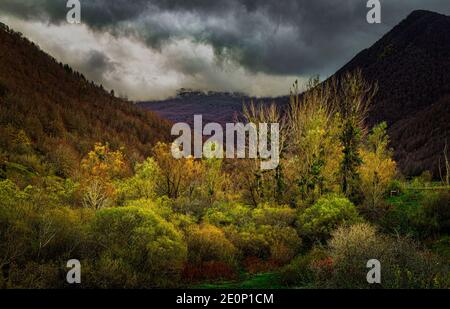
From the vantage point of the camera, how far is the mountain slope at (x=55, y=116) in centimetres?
4412

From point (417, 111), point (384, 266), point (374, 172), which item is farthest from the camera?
point (417, 111)

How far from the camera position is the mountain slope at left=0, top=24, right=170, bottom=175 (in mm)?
44125

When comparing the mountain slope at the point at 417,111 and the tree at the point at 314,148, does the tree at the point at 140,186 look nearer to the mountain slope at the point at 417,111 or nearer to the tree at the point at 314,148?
the tree at the point at 314,148

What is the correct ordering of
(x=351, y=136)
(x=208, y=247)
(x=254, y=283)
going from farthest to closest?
(x=351, y=136) < (x=208, y=247) < (x=254, y=283)

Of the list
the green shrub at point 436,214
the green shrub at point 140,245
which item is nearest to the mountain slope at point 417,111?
the green shrub at point 436,214

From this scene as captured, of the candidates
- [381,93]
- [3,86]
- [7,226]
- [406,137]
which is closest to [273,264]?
[7,226]

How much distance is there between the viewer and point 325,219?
23781 mm

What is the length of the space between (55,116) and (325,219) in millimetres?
49673

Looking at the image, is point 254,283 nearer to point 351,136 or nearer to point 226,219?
point 226,219

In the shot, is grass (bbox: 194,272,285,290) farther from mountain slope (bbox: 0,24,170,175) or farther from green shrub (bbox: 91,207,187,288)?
mountain slope (bbox: 0,24,170,175)

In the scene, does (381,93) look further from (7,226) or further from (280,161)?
(7,226)

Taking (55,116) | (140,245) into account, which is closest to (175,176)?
(140,245)

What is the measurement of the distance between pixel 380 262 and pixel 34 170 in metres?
33.3

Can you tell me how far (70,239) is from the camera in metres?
14.7
